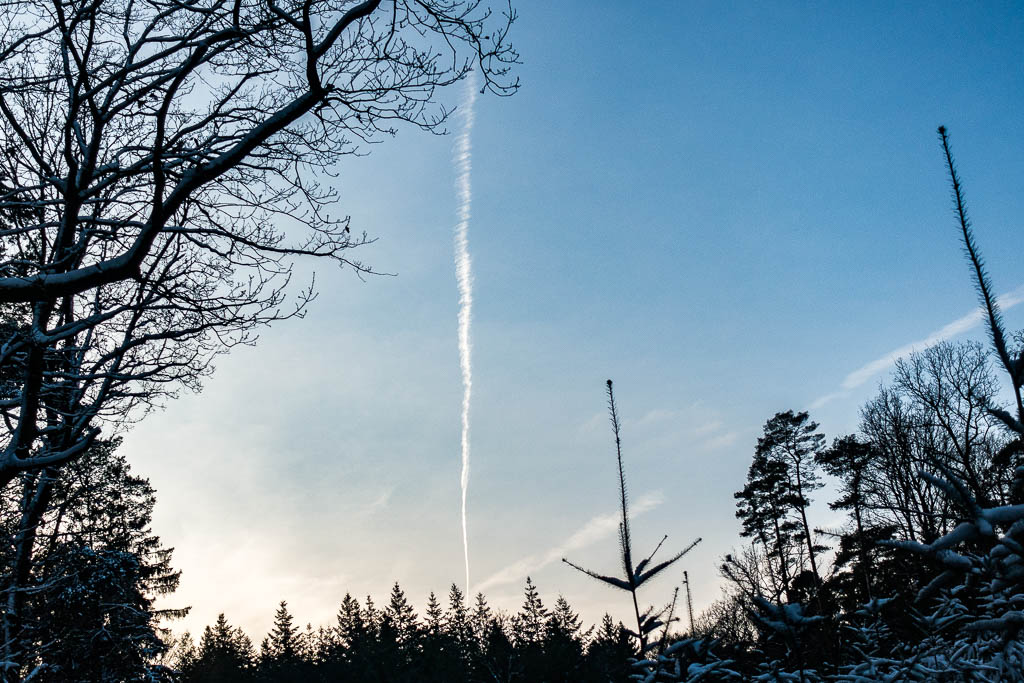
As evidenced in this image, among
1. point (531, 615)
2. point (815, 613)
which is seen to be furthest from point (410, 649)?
point (815, 613)

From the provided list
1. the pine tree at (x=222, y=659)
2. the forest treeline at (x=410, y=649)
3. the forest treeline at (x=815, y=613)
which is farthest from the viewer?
the pine tree at (x=222, y=659)

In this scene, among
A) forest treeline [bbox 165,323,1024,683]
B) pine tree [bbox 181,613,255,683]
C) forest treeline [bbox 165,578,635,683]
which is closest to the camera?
forest treeline [bbox 165,323,1024,683]

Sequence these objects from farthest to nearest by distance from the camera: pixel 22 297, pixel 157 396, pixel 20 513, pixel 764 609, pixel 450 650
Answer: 1. pixel 450 650
2. pixel 20 513
3. pixel 157 396
4. pixel 22 297
5. pixel 764 609

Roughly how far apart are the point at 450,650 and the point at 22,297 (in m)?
39.7

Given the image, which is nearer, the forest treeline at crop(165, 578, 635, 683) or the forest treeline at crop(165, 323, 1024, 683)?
the forest treeline at crop(165, 323, 1024, 683)

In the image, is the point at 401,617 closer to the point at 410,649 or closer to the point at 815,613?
the point at 410,649

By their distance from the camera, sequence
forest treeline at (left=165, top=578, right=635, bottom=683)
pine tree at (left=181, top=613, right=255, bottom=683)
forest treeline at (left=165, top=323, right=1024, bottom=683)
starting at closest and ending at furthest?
forest treeline at (left=165, top=323, right=1024, bottom=683) < forest treeline at (left=165, top=578, right=635, bottom=683) < pine tree at (left=181, top=613, right=255, bottom=683)

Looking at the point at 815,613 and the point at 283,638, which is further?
the point at 283,638

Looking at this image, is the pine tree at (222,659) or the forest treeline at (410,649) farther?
the pine tree at (222,659)

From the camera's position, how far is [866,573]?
9.98 feet

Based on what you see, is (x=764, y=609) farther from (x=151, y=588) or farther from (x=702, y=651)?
(x=151, y=588)

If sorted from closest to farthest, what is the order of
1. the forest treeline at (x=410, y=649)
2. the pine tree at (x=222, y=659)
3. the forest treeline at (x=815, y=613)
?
the forest treeline at (x=815, y=613), the forest treeline at (x=410, y=649), the pine tree at (x=222, y=659)

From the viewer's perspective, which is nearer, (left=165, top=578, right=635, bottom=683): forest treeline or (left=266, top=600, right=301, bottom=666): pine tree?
(left=165, top=578, right=635, bottom=683): forest treeline

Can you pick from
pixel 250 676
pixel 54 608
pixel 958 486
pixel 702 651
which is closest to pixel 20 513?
pixel 54 608
